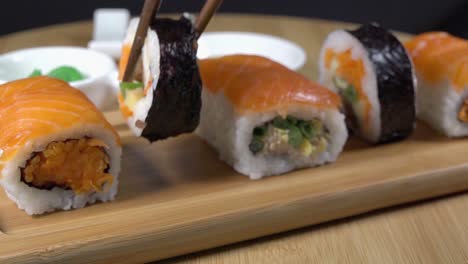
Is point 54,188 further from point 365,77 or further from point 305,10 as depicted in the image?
point 305,10

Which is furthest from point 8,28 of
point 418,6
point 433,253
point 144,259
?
point 433,253

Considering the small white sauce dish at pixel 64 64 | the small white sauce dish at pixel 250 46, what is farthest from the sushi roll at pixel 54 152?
the small white sauce dish at pixel 250 46

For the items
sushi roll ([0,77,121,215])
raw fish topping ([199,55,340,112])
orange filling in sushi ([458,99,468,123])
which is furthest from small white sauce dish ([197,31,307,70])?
sushi roll ([0,77,121,215])

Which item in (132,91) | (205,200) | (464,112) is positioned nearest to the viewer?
(205,200)

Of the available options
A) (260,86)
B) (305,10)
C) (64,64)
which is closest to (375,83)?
(260,86)

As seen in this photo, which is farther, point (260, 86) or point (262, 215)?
point (260, 86)

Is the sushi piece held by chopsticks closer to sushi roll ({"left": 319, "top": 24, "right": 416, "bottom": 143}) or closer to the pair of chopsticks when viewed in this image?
the pair of chopsticks

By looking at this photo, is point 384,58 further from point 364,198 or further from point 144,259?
point 144,259
